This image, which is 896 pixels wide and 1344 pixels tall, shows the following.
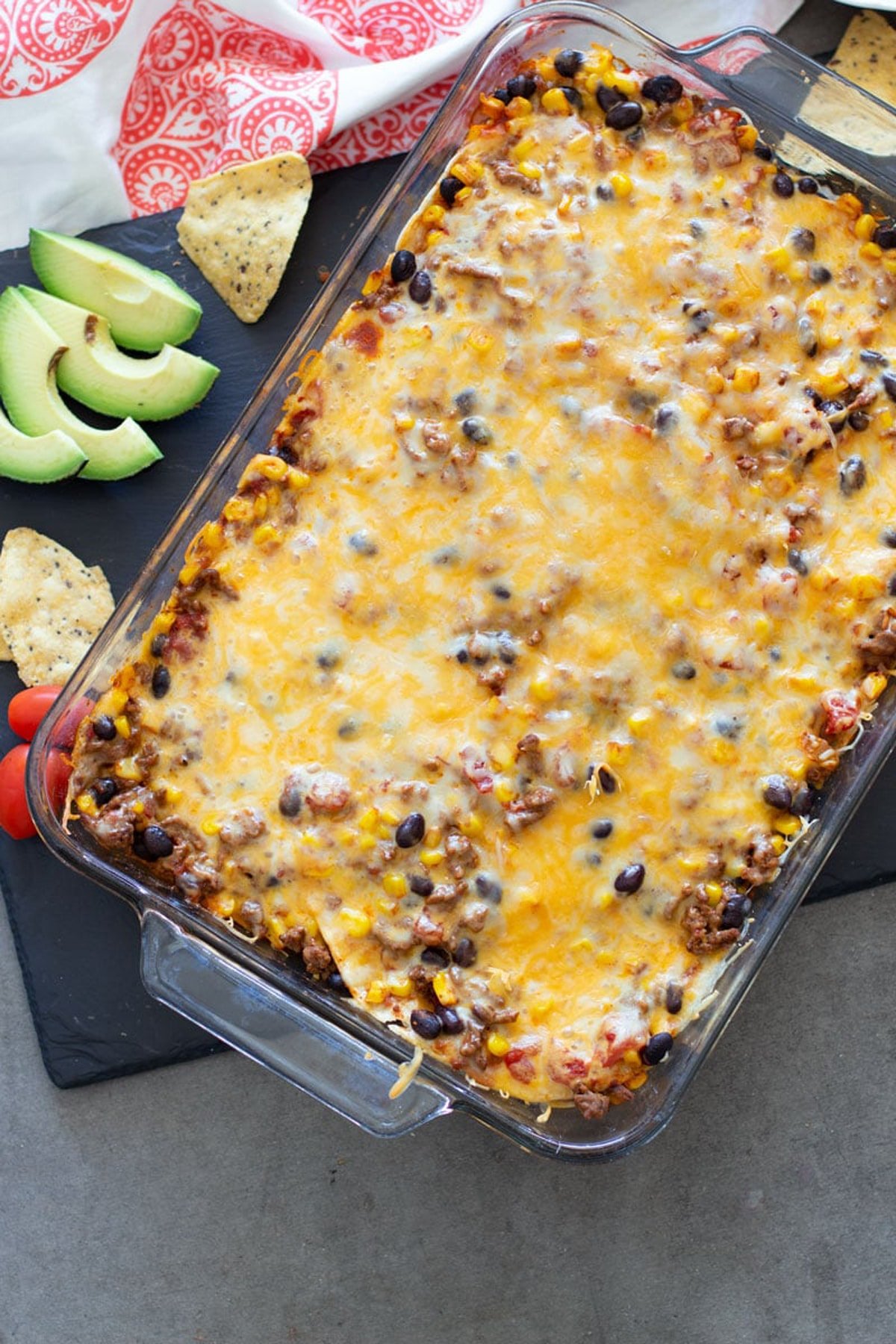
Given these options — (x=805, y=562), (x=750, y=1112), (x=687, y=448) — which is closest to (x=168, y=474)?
(x=687, y=448)

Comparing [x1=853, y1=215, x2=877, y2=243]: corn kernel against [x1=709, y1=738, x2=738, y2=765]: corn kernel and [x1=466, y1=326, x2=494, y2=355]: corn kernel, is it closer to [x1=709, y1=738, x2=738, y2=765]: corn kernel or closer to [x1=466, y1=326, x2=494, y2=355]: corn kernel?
[x1=466, y1=326, x2=494, y2=355]: corn kernel

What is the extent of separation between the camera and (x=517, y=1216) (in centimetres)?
318

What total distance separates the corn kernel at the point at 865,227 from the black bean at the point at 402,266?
0.94 m

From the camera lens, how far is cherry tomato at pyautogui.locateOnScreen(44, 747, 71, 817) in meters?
2.74

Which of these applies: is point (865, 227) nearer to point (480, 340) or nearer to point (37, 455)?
point (480, 340)

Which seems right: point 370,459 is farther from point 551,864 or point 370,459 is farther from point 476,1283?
point 476,1283

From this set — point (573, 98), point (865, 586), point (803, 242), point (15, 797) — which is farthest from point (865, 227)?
point (15, 797)

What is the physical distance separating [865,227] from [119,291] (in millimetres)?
1730

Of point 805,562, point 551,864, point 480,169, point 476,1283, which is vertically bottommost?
point 476,1283

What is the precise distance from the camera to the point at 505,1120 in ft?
8.50

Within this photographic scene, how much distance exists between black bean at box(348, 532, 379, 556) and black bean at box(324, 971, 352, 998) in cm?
85

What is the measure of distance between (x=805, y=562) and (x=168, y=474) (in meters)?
1.56

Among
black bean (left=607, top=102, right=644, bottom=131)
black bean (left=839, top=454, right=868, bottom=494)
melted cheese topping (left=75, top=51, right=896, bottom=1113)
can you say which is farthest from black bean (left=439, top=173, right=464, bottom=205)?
black bean (left=839, top=454, right=868, bottom=494)

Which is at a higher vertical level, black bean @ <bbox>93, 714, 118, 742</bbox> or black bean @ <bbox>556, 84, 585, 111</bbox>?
black bean @ <bbox>556, 84, 585, 111</bbox>
